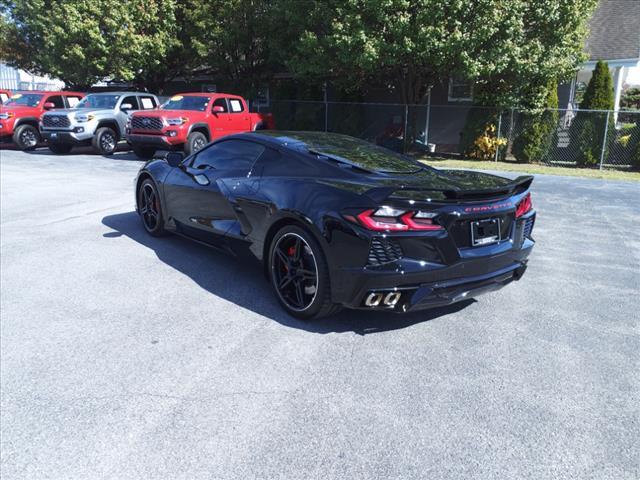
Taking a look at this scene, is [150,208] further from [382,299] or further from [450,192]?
[450,192]

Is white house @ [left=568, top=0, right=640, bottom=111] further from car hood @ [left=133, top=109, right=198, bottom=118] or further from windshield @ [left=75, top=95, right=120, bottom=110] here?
windshield @ [left=75, top=95, right=120, bottom=110]

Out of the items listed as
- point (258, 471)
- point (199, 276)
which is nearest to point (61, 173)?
point (199, 276)

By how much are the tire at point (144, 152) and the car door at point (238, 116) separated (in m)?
2.40

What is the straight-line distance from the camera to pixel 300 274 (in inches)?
156

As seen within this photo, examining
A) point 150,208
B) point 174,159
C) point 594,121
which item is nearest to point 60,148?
point 150,208

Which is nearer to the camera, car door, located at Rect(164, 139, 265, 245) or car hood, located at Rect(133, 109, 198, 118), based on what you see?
car door, located at Rect(164, 139, 265, 245)

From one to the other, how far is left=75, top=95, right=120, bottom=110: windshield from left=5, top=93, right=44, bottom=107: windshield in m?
2.20

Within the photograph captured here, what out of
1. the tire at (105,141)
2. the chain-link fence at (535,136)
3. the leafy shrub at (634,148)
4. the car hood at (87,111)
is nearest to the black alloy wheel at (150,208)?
the tire at (105,141)

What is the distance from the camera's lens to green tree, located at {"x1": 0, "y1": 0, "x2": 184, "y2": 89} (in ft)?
65.7

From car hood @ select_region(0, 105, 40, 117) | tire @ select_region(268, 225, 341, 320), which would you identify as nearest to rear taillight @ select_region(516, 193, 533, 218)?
tire @ select_region(268, 225, 341, 320)

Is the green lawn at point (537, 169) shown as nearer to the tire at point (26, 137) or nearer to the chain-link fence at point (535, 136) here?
the chain-link fence at point (535, 136)

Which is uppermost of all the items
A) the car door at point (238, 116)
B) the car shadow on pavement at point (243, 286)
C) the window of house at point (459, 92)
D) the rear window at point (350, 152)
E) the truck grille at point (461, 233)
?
the window of house at point (459, 92)

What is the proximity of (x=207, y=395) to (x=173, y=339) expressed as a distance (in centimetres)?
83

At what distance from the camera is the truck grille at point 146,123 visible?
13617 millimetres
